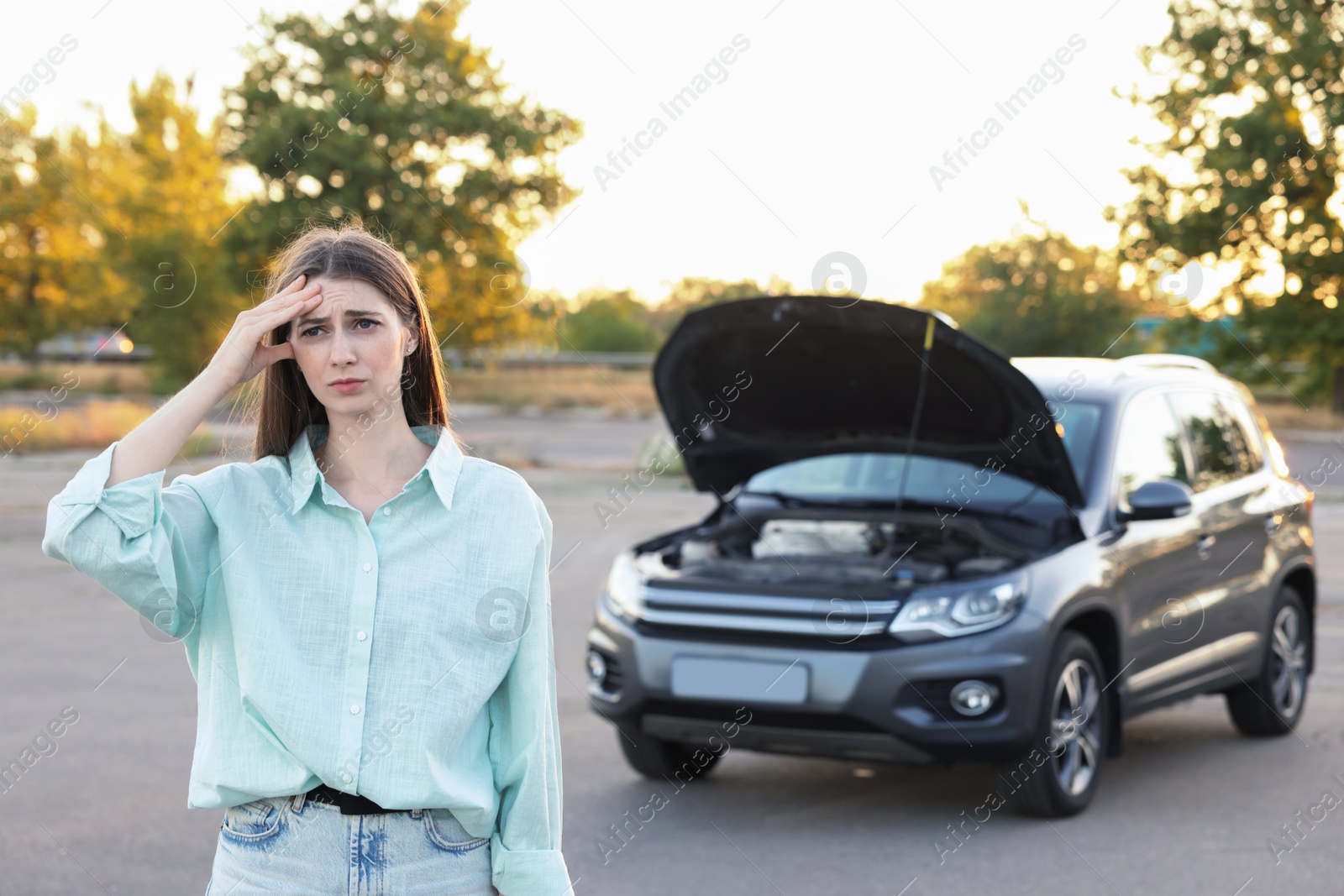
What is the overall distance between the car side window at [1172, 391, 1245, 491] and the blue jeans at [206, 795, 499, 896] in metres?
5.39

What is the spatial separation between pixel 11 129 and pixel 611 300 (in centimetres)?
4340

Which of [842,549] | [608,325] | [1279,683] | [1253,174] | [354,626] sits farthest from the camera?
[608,325]

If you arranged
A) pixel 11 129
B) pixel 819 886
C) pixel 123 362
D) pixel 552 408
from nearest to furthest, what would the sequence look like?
pixel 819 886 < pixel 11 129 < pixel 552 408 < pixel 123 362

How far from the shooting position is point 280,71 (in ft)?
91.2

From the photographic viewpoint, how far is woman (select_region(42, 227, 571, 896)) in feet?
6.58

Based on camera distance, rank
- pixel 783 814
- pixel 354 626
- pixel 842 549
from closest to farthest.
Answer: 1. pixel 354 626
2. pixel 783 814
3. pixel 842 549

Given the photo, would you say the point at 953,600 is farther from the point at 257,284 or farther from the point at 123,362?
the point at 123,362

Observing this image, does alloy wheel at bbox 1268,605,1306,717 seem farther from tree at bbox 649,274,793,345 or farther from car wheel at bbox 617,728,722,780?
tree at bbox 649,274,793,345

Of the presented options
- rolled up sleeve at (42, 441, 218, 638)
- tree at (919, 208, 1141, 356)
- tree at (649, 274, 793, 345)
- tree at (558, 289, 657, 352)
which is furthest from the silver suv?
tree at (558, 289, 657, 352)

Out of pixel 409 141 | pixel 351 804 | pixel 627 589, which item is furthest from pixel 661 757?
pixel 409 141

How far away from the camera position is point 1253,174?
3216 centimetres

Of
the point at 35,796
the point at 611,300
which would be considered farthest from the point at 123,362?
the point at 35,796

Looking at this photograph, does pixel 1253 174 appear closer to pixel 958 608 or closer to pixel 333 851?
pixel 958 608

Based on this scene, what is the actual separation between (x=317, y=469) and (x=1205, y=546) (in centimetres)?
528
